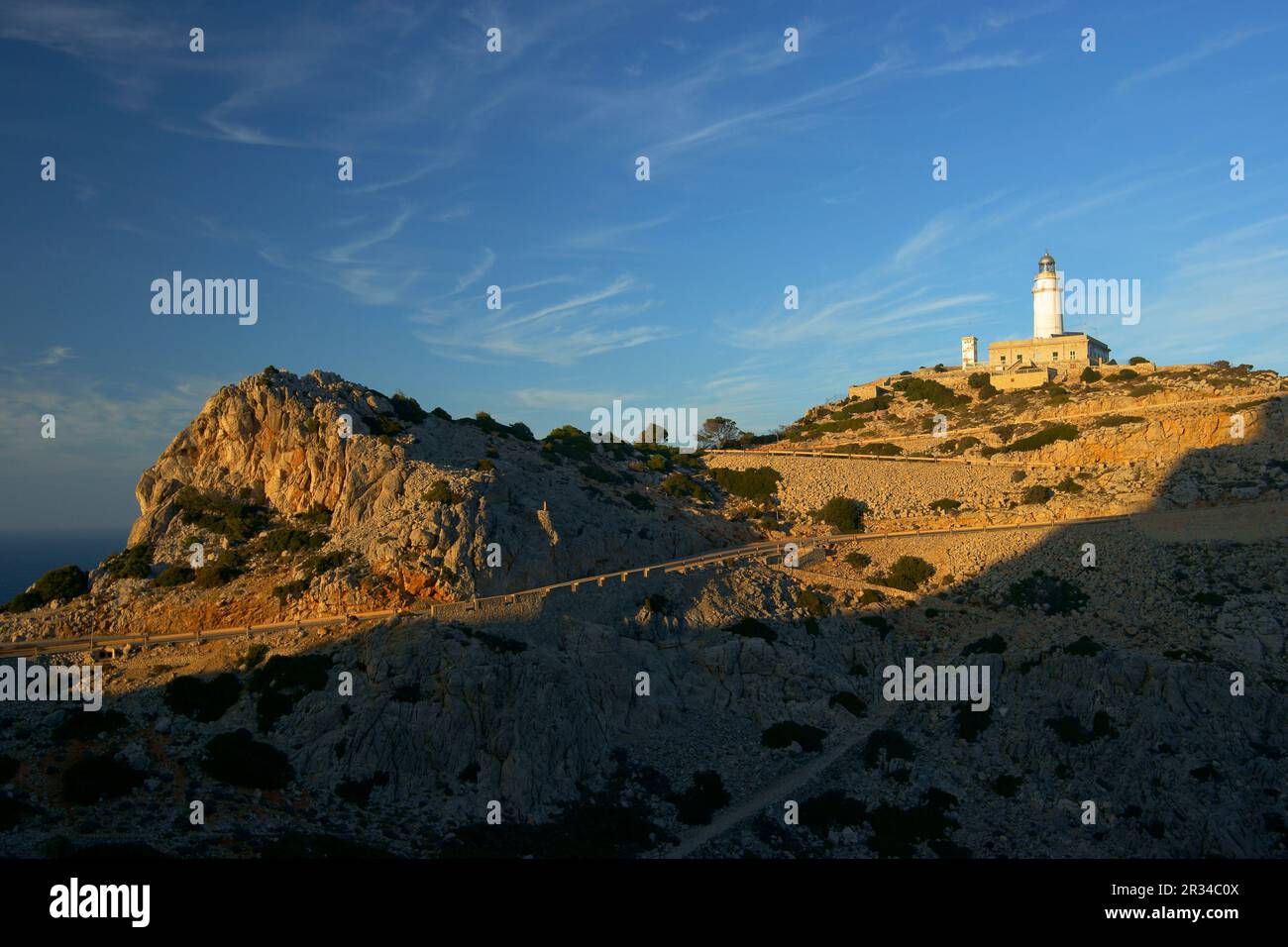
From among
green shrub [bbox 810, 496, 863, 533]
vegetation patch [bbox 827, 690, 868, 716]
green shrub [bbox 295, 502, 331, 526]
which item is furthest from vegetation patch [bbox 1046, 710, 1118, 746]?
green shrub [bbox 295, 502, 331, 526]

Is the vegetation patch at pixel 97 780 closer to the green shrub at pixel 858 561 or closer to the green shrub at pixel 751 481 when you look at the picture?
the green shrub at pixel 858 561

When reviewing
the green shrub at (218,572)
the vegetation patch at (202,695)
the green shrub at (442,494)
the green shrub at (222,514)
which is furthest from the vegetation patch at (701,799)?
the green shrub at (222,514)

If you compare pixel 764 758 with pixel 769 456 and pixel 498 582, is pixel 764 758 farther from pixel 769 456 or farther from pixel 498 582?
pixel 769 456

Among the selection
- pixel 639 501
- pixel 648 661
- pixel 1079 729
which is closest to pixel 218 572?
pixel 648 661

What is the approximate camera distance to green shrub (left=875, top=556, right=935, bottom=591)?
48.9 meters

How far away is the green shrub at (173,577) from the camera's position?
41688 mm

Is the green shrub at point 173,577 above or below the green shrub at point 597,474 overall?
below

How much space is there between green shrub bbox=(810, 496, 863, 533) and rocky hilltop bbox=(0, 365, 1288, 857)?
40cm

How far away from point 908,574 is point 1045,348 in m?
54.1

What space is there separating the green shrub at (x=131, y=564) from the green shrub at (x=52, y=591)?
4.64 ft

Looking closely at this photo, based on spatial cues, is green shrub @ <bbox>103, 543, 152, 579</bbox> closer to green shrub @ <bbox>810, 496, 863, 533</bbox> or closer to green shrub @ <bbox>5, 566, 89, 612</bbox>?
green shrub @ <bbox>5, 566, 89, 612</bbox>

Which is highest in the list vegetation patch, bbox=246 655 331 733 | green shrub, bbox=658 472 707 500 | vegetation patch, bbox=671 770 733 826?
green shrub, bbox=658 472 707 500

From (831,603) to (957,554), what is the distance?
9905 millimetres

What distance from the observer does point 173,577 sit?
42.1m
